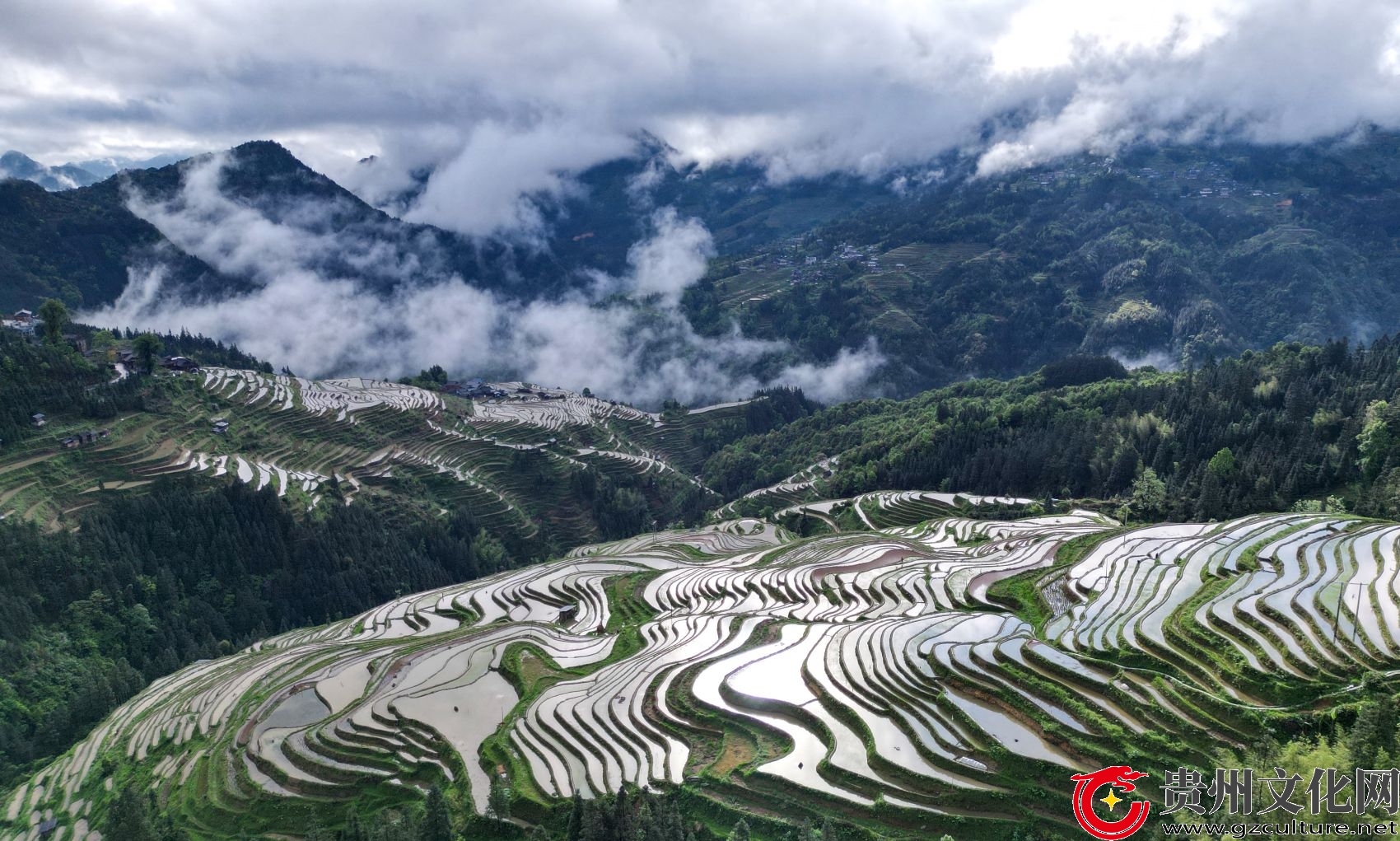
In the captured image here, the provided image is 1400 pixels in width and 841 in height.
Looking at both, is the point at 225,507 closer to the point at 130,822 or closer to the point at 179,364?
the point at 179,364

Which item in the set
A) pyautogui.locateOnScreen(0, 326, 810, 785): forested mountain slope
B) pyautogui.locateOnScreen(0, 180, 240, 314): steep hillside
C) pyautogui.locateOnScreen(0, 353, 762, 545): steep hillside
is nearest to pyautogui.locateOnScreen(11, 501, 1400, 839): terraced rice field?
pyautogui.locateOnScreen(0, 326, 810, 785): forested mountain slope

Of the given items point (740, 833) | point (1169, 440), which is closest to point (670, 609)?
point (740, 833)

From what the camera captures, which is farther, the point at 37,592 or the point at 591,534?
the point at 591,534

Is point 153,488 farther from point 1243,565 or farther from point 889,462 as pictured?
point 1243,565

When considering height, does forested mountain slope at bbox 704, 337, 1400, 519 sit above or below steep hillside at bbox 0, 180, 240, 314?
below

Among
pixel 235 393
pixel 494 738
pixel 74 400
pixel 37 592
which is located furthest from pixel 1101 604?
pixel 235 393

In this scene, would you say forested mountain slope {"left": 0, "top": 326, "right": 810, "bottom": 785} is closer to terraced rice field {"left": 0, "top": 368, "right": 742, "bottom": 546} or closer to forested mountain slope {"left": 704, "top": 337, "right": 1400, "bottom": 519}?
terraced rice field {"left": 0, "top": 368, "right": 742, "bottom": 546}

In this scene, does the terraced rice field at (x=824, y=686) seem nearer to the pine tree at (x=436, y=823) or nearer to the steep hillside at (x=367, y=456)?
the pine tree at (x=436, y=823)

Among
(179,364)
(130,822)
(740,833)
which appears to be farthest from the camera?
(179,364)
